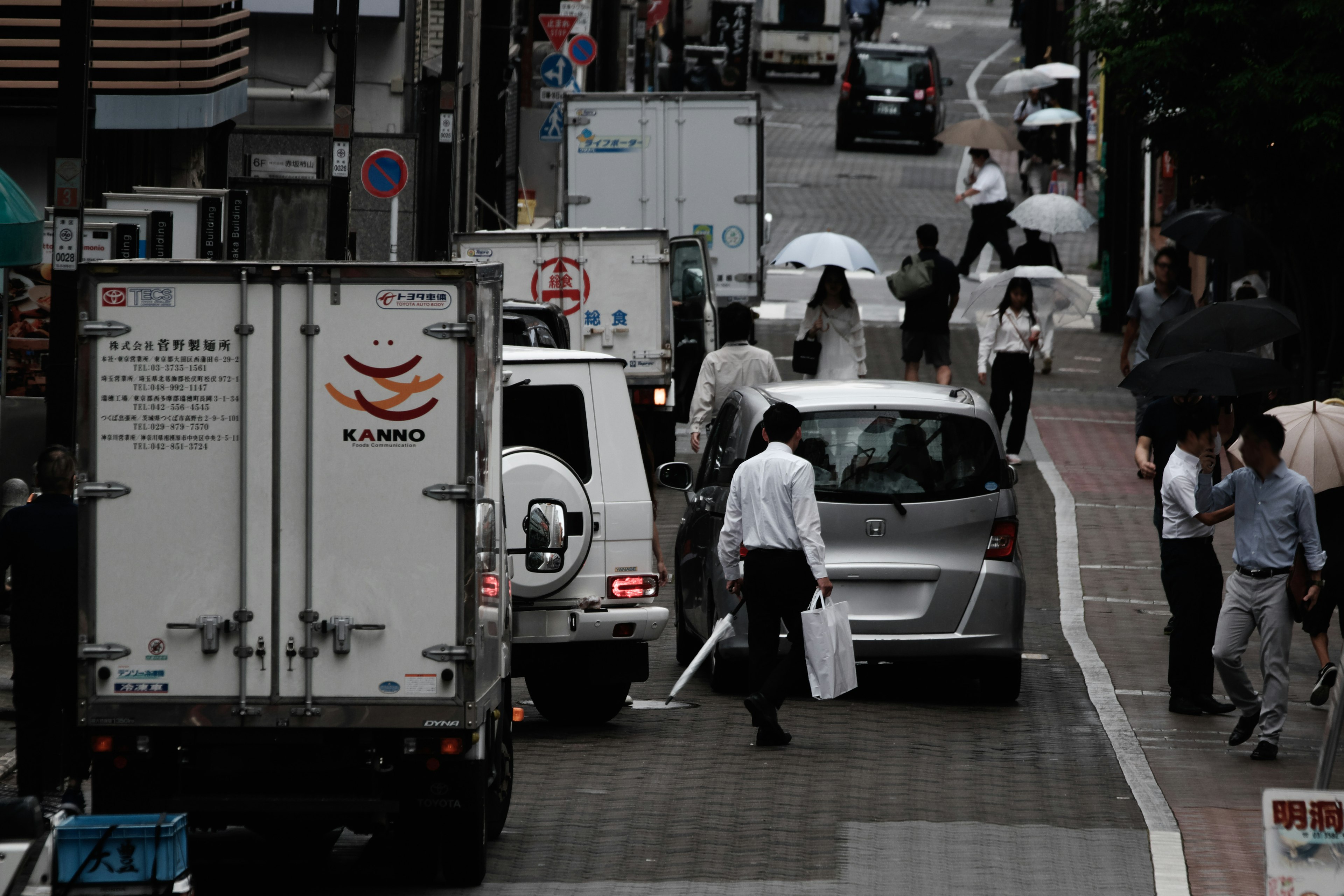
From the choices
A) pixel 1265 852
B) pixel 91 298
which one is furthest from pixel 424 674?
pixel 1265 852

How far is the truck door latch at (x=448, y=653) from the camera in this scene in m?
7.65

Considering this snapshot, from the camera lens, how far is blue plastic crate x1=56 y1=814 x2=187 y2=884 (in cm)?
642

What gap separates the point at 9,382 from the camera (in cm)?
1452

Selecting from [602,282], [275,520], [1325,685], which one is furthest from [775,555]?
[602,282]

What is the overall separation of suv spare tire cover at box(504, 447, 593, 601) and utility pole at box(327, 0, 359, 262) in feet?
23.1

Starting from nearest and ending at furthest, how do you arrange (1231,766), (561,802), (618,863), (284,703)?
(284,703), (618,863), (561,802), (1231,766)

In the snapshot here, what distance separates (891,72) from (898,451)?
37905 mm

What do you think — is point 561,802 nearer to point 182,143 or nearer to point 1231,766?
point 1231,766

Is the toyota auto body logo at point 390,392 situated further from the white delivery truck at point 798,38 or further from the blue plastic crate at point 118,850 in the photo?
the white delivery truck at point 798,38

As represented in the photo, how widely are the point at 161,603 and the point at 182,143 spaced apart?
16264mm

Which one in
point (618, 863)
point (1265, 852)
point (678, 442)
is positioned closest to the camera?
point (1265, 852)

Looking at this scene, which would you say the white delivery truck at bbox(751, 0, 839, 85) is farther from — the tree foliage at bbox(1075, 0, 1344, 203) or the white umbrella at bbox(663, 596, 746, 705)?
the white umbrella at bbox(663, 596, 746, 705)

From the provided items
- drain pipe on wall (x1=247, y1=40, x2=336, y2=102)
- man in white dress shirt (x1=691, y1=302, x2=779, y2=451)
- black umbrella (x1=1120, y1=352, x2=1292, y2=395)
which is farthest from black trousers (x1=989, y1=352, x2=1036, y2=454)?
drain pipe on wall (x1=247, y1=40, x2=336, y2=102)

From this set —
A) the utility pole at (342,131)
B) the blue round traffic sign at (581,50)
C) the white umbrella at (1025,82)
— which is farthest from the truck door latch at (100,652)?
the white umbrella at (1025,82)
